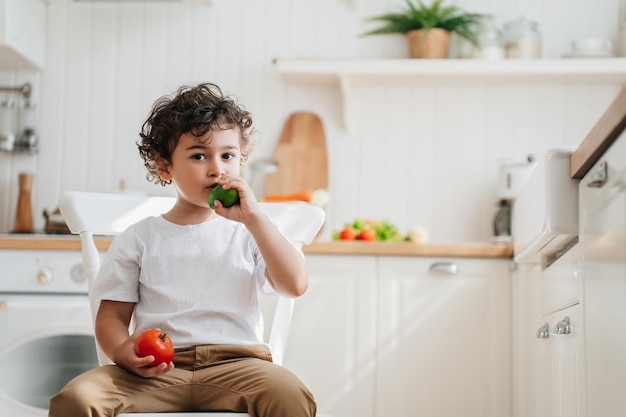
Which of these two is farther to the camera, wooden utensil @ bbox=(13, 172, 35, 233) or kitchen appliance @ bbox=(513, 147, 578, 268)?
wooden utensil @ bbox=(13, 172, 35, 233)

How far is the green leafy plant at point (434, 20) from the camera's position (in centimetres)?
334

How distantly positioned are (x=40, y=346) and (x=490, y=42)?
6.26 ft

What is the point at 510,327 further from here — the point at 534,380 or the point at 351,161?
the point at 351,161

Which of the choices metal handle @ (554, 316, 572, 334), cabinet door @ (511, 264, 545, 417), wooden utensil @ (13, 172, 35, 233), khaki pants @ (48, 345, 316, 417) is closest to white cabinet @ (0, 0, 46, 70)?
wooden utensil @ (13, 172, 35, 233)

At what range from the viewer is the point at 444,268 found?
2852 millimetres

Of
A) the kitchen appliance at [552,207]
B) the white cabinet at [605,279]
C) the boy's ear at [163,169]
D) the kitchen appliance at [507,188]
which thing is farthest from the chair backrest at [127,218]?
the kitchen appliance at [507,188]

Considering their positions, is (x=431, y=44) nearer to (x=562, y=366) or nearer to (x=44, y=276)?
(x=44, y=276)

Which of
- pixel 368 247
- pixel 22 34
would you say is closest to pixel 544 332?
pixel 368 247

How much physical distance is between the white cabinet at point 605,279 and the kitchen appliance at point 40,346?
5.58ft

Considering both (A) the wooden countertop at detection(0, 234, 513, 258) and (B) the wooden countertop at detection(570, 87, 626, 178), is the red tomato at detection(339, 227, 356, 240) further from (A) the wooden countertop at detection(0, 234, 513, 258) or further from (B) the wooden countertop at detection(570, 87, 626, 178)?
(B) the wooden countertop at detection(570, 87, 626, 178)

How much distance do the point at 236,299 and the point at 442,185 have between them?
1.96 m

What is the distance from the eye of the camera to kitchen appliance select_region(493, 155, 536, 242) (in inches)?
123

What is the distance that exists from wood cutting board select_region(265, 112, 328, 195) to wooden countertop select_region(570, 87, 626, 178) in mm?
1826

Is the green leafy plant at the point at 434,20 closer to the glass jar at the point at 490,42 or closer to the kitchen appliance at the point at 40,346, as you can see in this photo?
the glass jar at the point at 490,42
